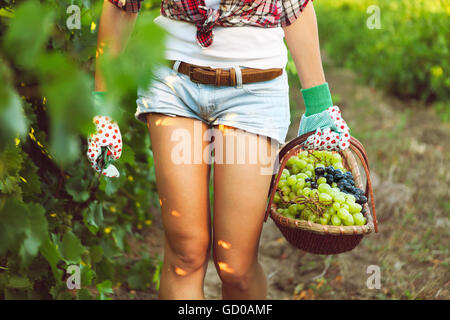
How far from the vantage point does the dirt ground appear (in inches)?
103

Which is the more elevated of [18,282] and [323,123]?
[323,123]

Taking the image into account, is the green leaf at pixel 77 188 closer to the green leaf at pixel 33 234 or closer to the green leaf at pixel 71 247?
the green leaf at pixel 71 247

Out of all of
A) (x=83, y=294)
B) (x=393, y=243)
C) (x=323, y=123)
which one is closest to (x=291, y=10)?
(x=323, y=123)

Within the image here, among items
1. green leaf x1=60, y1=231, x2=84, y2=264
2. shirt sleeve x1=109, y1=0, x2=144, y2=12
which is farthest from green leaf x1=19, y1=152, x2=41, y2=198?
shirt sleeve x1=109, y1=0, x2=144, y2=12

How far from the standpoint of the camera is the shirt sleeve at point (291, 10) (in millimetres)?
1680

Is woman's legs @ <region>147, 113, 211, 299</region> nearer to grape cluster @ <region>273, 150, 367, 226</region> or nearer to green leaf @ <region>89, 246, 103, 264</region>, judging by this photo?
grape cluster @ <region>273, 150, 367, 226</region>

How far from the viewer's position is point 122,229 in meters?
2.52

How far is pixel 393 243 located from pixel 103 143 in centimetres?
218

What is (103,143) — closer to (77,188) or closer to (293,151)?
(77,188)

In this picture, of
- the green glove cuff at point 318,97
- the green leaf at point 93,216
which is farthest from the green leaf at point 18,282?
the green glove cuff at point 318,97

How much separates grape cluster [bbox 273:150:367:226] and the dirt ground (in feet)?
2.87

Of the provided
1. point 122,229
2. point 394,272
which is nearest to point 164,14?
point 122,229

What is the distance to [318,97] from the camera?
6.09 feet

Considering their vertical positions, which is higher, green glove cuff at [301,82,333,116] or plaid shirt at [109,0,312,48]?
plaid shirt at [109,0,312,48]
